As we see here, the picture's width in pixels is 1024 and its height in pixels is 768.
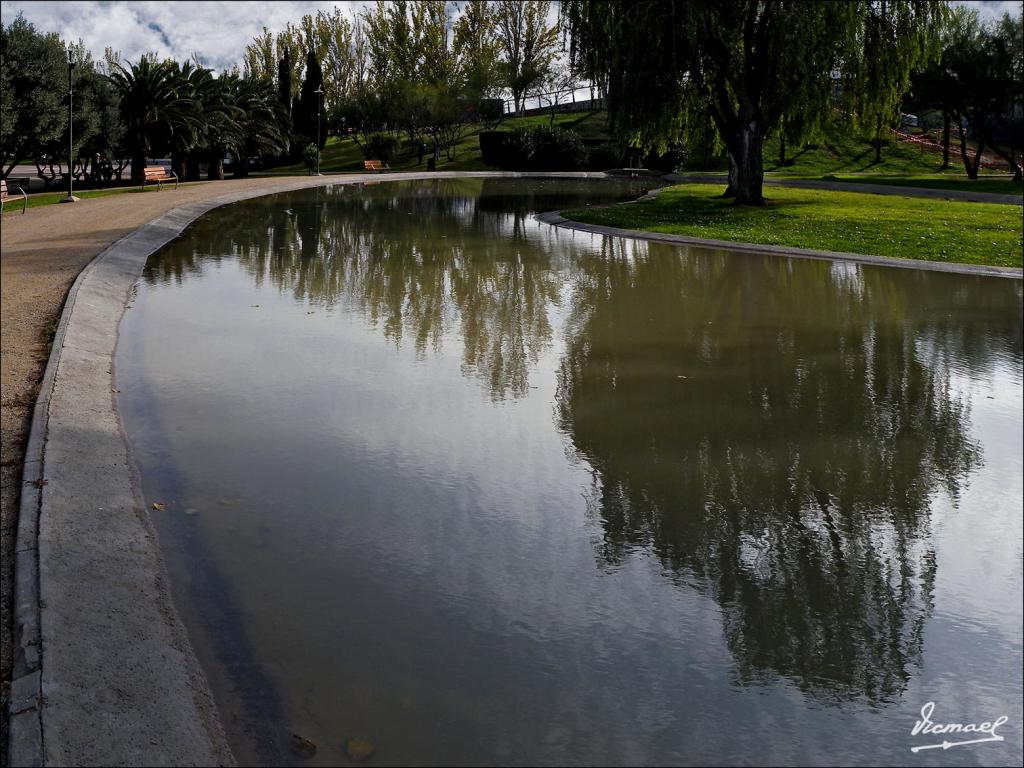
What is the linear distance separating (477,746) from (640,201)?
2930 cm

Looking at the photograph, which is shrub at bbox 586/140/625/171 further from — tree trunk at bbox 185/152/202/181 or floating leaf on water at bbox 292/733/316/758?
floating leaf on water at bbox 292/733/316/758

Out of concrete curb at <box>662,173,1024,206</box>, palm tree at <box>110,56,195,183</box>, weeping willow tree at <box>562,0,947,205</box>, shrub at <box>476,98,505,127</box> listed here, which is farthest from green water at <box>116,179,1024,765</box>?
shrub at <box>476,98,505,127</box>

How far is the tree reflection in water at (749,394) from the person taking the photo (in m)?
4.89

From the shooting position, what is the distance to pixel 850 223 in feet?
76.0

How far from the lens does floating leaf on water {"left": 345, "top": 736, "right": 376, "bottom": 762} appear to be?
369 cm

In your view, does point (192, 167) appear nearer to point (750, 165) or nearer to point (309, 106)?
point (309, 106)

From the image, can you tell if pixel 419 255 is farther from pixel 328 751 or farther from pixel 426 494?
pixel 328 751

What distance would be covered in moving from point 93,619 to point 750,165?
26670 millimetres

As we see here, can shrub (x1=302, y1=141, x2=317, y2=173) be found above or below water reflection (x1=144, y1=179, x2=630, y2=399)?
above

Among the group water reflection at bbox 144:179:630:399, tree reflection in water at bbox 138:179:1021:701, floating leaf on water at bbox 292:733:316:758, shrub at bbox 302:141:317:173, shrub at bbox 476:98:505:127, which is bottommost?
floating leaf on water at bbox 292:733:316:758

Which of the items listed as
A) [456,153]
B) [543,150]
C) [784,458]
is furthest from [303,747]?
[456,153]

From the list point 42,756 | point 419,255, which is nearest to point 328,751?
point 42,756

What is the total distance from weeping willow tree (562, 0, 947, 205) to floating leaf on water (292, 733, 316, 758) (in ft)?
79.5

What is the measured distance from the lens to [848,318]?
39.9 ft
